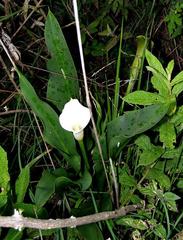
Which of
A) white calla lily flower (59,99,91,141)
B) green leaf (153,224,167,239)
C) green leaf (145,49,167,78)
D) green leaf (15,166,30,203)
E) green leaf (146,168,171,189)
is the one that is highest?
green leaf (145,49,167,78)

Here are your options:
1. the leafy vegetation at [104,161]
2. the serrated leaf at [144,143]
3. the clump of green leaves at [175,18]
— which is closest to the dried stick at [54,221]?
the leafy vegetation at [104,161]

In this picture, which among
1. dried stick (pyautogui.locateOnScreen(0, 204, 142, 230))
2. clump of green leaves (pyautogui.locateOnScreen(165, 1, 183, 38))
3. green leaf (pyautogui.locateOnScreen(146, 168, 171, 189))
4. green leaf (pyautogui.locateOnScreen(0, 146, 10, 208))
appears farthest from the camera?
clump of green leaves (pyautogui.locateOnScreen(165, 1, 183, 38))

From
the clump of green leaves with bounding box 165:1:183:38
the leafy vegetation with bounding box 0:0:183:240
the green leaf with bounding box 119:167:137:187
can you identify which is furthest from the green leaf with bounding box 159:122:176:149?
the clump of green leaves with bounding box 165:1:183:38

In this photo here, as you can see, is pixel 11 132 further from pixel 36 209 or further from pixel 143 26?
pixel 143 26

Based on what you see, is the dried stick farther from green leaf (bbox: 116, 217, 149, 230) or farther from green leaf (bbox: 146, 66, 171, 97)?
green leaf (bbox: 146, 66, 171, 97)

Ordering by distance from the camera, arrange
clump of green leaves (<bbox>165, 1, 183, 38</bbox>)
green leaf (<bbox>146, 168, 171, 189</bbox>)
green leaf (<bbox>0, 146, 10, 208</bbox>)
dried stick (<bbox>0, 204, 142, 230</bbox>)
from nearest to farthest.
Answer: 1. dried stick (<bbox>0, 204, 142, 230</bbox>)
2. green leaf (<bbox>0, 146, 10, 208</bbox>)
3. green leaf (<bbox>146, 168, 171, 189</bbox>)
4. clump of green leaves (<bbox>165, 1, 183, 38</bbox>)

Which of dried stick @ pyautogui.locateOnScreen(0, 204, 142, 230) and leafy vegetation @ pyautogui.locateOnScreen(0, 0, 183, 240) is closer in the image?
dried stick @ pyautogui.locateOnScreen(0, 204, 142, 230)

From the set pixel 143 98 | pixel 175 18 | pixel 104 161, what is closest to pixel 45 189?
pixel 104 161
